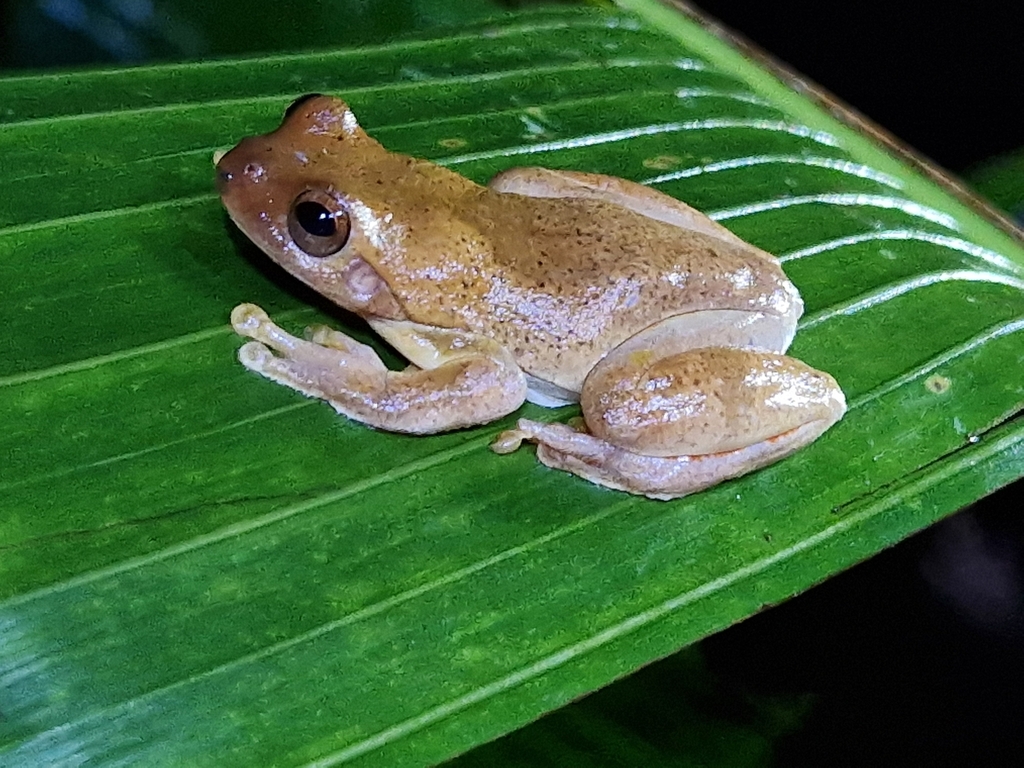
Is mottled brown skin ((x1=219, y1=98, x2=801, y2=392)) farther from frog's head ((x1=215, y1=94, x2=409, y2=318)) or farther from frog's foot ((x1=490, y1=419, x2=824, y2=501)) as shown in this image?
frog's foot ((x1=490, y1=419, x2=824, y2=501))

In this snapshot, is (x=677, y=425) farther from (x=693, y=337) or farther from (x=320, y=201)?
(x=320, y=201)

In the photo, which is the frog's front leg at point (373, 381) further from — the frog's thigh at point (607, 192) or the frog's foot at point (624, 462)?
the frog's thigh at point (607, 192)

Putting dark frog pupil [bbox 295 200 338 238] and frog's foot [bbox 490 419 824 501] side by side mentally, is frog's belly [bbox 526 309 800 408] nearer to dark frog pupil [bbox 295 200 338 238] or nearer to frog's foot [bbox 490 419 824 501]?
frog's foot [bbox 490 419 824 501]

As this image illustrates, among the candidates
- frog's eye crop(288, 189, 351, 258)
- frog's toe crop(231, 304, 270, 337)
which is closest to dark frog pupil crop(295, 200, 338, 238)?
frog's eye crop(288, 189, 351, 258)

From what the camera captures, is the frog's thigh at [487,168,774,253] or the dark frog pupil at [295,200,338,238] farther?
the frog's thigh at [487,168,774,253]

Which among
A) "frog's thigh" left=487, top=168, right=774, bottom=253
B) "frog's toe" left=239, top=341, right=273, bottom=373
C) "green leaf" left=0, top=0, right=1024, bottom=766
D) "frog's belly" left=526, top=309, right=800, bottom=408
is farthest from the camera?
"frog's thigh" left=487, top=168, right=774, bottom=253

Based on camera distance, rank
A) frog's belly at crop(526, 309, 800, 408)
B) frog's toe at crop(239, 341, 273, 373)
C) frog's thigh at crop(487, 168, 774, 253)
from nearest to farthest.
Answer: frog's toe at crop(239, 341, 273, 373) < frog's belly at crop(526, 309, 800, 408) < frog's thigh at crop(487, 168, 774, 253)

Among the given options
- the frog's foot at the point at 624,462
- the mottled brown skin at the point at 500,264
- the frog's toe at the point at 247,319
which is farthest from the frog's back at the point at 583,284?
the frog's toe at the point at 247,319

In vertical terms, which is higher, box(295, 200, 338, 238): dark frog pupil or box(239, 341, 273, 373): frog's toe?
box(295, 200, 338, 238): dark frog pupil
